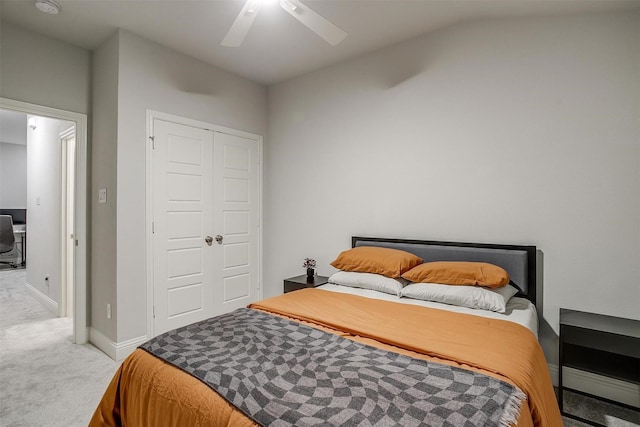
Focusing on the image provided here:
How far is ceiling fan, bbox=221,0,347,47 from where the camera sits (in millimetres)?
1856

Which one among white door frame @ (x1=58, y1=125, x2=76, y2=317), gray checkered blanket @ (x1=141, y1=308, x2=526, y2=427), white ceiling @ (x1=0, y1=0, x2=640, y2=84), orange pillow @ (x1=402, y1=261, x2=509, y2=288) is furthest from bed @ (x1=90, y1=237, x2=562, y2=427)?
white door frame @ (x1=58, y1=125, x2=76, y2=317)

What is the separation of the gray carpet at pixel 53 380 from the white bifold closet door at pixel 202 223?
646mm

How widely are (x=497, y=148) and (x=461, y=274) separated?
1.08 meters

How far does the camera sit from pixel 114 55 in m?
2.77

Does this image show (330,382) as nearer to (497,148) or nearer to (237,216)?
(497,148)

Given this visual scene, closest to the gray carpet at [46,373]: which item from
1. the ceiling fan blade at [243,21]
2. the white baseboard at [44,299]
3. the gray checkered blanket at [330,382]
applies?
the white baseboard at [44,299]

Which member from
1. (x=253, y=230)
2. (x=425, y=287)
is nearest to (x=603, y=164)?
(x=425, y=287)

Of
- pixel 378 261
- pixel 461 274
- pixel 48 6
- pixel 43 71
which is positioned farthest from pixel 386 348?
pixel 43 71

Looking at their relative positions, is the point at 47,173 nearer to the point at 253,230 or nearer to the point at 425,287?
the point at 253,230

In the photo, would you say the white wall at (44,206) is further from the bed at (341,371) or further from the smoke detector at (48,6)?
the bed at (341,371)

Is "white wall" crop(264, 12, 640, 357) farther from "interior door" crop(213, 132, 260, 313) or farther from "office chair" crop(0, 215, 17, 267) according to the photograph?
"office chair" crop(0, 215, 17, 267)

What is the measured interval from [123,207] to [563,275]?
11.5 ft

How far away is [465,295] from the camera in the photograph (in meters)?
2.10

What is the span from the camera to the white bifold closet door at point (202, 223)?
3035mm
